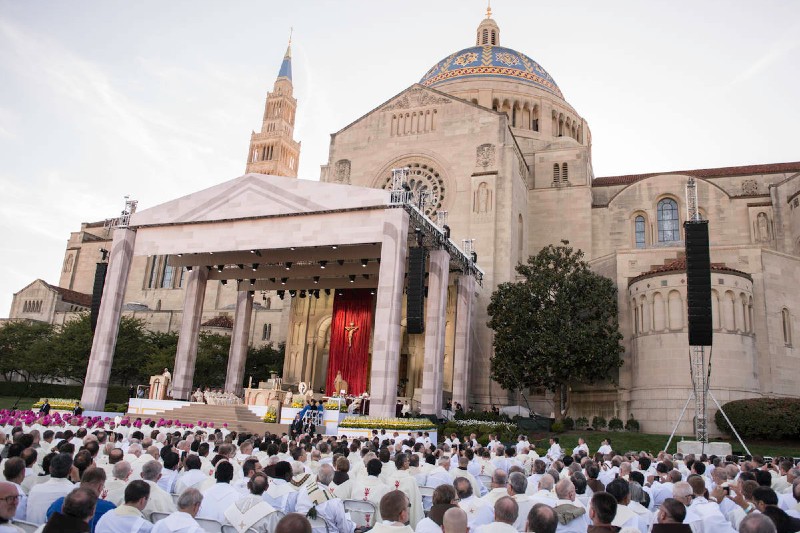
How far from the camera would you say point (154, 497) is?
7191 millimetres

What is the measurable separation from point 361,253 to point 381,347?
7.89m

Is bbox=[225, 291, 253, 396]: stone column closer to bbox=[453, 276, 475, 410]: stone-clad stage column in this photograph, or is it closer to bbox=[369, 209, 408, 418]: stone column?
bbox=[453, 276, 475, 410]: stone-clad stage column

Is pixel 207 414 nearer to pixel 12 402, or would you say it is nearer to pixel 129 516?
pixel 129 516

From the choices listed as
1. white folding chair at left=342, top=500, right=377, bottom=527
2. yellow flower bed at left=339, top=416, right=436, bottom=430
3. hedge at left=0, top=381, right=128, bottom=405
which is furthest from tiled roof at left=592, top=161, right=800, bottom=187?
white folding chair at left=342, top=500, right=377, bottom=527

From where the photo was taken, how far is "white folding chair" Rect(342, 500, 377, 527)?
8.35m

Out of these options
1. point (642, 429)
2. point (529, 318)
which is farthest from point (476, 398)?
point (642, 429)

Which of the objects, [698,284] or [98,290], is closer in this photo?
[698,284]

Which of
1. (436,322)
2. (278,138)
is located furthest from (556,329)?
(278,138)

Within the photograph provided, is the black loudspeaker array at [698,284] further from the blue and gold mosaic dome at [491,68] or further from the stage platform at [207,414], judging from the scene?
the blue and gold mosaic dome at [491,68]

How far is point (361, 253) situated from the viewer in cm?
3403

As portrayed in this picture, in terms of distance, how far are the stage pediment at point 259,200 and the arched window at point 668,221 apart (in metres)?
26.2

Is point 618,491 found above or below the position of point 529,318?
below

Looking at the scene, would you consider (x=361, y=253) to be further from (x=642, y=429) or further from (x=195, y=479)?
(x=195, y=479)

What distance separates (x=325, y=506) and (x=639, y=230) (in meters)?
44.7
